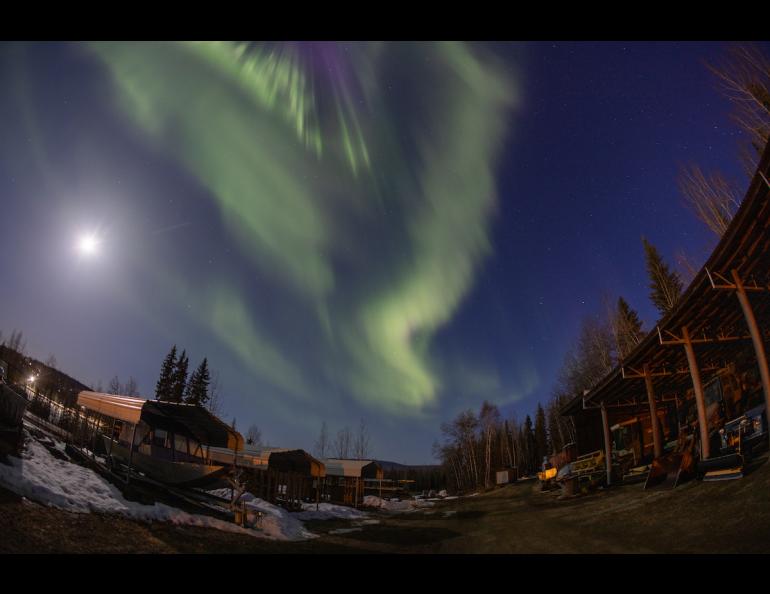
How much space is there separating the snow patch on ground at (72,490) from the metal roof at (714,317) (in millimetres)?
18486

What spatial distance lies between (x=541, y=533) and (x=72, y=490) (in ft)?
44.3

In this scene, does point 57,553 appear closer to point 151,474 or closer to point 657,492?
point 151,474

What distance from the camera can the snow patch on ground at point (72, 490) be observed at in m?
7.97

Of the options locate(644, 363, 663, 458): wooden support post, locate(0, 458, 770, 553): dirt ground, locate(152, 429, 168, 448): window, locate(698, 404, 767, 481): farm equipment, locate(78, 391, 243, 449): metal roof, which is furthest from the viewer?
locate(152, 429, 168, 448): window

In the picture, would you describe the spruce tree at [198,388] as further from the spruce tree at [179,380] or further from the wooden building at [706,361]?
the wooden building at [706,361]

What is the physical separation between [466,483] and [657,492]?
64.9m

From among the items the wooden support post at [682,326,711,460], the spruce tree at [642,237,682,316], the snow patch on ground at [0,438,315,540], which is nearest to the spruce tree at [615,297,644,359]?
the spruce tree at [642,237,682,316]

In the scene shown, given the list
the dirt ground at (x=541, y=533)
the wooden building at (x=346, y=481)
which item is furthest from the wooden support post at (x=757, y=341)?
the wooden building at (x=346, y=481)

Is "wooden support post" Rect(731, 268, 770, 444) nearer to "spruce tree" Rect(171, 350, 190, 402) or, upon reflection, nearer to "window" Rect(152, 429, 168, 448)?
"window" Rect(152, 429, 168, 448)

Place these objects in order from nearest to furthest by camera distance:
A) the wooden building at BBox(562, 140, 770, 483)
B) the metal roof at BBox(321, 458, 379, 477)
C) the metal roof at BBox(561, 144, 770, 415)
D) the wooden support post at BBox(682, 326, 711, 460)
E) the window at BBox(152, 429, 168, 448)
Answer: the metal roof at BBox(561, 144, 770, 415), the wooden building at BBox(562, 140, 770, 483), the wooden support post at BBox(682, 326, 711, 460), the window at BBox(152, 429, 168, 448), the metal roof at BBox(321, 458, 379, 477)

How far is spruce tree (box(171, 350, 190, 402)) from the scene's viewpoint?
51219mm

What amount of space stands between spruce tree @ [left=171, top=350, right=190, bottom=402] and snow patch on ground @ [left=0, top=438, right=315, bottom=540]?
44.4m

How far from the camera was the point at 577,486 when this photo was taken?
2045 centimetres

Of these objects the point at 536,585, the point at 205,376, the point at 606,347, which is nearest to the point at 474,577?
the point at 536,585
